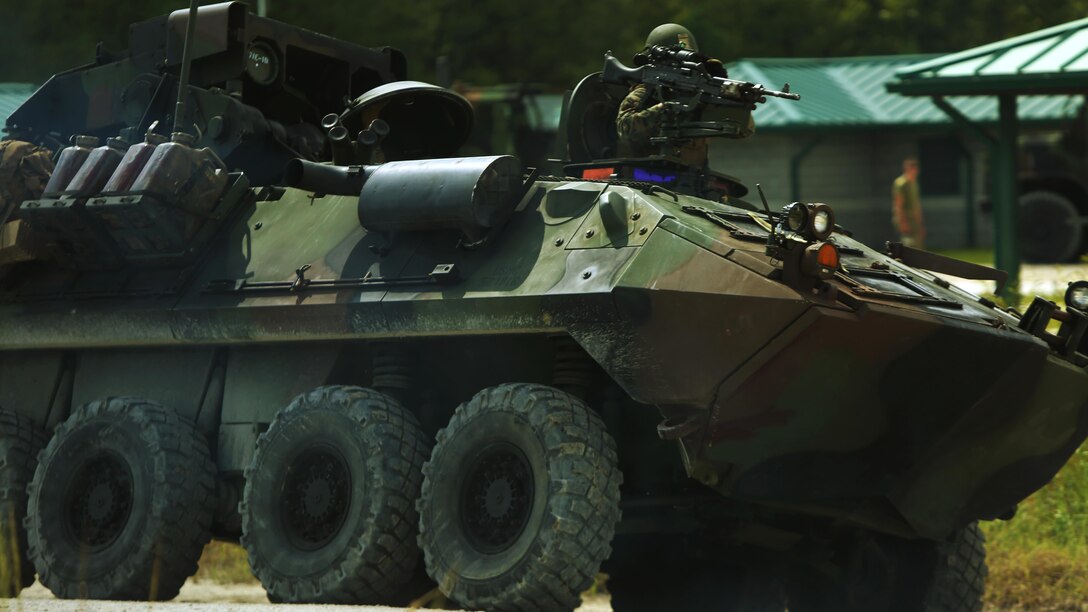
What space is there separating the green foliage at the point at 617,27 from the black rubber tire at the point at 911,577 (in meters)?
25.1

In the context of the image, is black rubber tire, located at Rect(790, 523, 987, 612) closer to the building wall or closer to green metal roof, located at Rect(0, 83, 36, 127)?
green metal roof, located at Rect(0, 83, 36, 127)

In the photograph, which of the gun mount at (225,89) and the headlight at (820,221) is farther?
the gun mount at (225,89)

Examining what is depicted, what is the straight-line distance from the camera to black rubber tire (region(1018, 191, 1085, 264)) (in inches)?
910

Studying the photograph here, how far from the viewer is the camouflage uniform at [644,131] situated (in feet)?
30.3

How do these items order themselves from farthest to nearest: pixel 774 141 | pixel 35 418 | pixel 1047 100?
pixel 774 141 < pixel 1047 100 < pixel 35 418

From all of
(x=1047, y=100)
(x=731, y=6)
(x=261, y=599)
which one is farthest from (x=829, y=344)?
(x=731, y=6)

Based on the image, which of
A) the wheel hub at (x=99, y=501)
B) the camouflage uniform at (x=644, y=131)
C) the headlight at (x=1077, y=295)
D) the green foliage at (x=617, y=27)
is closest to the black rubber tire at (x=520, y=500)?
the camouflage uniform at (x=644, y=131)

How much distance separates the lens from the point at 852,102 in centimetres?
2919

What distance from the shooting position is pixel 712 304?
25.2 feet

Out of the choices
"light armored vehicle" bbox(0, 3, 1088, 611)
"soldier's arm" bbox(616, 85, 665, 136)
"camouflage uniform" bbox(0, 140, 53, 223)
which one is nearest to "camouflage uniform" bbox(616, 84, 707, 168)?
"soldier's arm" bbox(616, 85, 665, 136)

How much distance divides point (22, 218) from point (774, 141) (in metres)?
21.1

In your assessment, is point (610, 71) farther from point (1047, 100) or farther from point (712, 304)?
point (1047, 100)

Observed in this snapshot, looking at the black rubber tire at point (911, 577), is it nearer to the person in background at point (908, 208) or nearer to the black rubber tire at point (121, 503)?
the black rubber tire at point (121, 503)

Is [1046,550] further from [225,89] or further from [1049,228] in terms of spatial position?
[1049,228]
